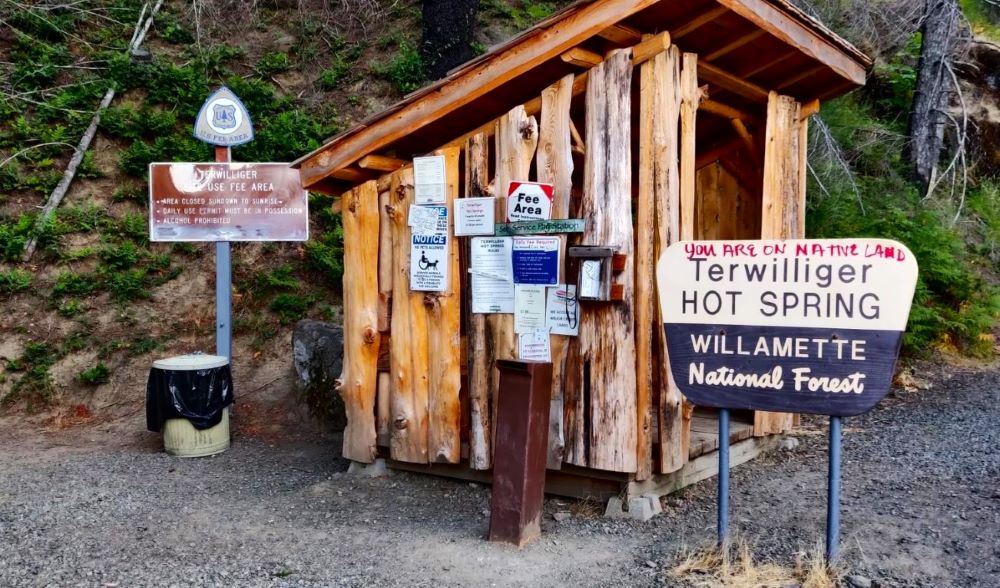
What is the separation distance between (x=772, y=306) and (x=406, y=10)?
11844 mm

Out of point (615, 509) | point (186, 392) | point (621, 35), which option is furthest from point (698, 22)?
point (186, 392)

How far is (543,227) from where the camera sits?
521 cm

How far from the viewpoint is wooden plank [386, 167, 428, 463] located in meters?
5.88

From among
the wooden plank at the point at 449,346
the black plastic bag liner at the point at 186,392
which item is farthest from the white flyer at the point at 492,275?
the black plastic bag liner at the point at 186,392

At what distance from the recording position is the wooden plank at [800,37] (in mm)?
4797

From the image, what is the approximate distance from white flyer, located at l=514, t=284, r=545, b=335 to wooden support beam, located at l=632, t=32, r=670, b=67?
66.9 inches

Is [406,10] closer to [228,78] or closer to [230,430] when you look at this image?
[228,78]

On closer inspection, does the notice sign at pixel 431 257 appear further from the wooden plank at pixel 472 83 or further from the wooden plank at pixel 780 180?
the wooden plank at pixel 780 180

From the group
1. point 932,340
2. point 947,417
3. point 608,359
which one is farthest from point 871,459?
point 932,340

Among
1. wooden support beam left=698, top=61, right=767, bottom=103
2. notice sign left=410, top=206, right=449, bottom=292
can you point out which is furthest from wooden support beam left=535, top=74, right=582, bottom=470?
wooden support beam left=698, top=61, right=767, bottom=103

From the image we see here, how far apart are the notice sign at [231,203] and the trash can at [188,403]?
4.42ft

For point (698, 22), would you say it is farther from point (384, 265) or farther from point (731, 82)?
point (384, 265)

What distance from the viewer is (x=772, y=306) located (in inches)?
151

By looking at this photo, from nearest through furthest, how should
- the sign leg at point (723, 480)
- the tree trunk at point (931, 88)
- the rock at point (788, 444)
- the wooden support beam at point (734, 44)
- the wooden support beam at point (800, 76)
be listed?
the sign leg at point (723, 480), the wooden support beam at point (734, 44), the wooden support beam at point (800, 76), the rock at point (788, 444), the tree trunk at point (931, 88)
